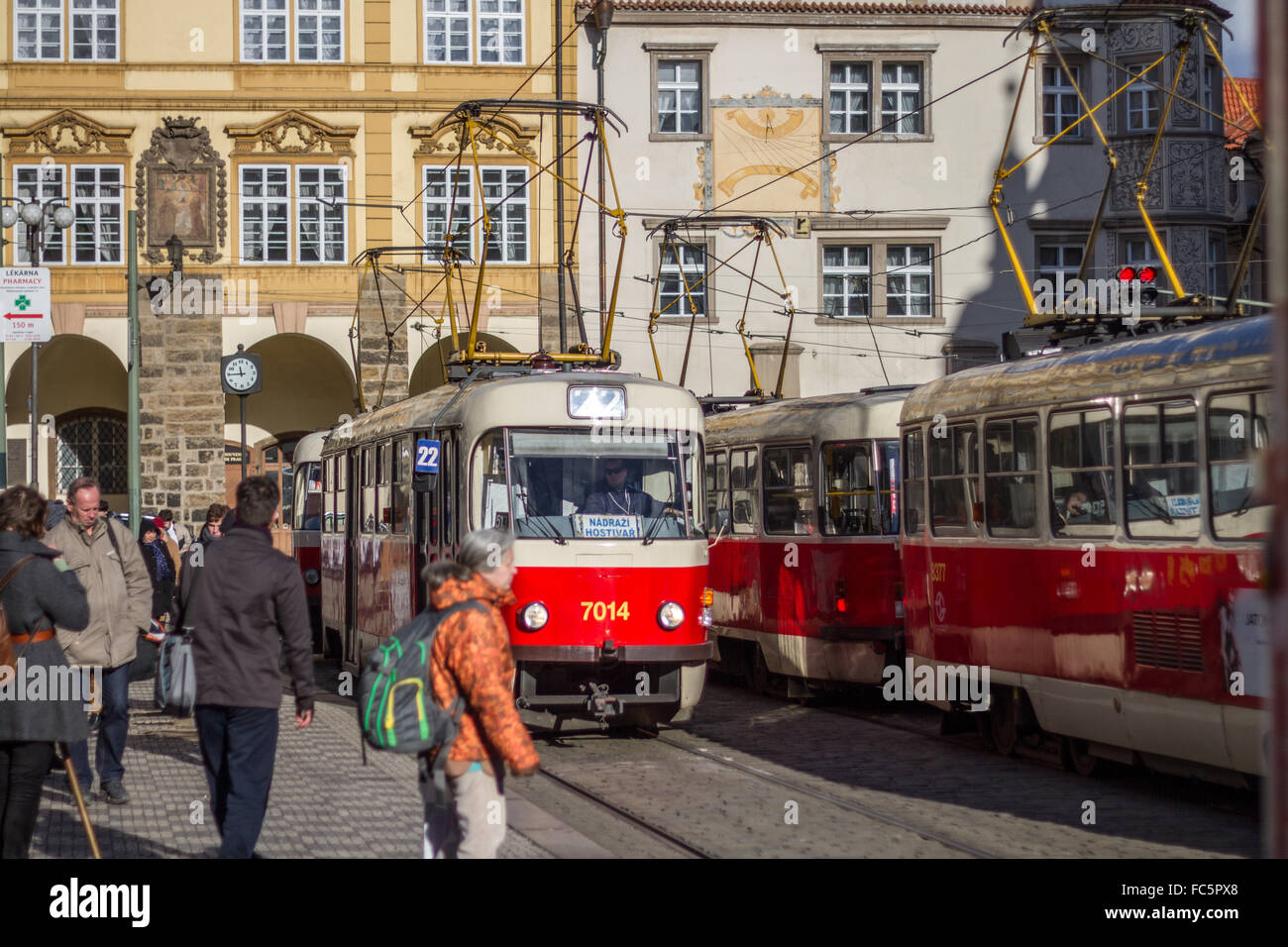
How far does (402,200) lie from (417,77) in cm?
248

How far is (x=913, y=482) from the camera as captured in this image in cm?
1529

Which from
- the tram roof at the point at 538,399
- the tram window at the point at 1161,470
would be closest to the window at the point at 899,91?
the tram roof at the point at 538,399

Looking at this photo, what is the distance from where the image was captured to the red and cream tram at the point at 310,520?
24609 millimetres

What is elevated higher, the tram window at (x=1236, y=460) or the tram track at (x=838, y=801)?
the tram window at (x=1236, y=460)

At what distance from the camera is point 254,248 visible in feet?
117

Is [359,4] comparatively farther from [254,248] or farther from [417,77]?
[254,248]

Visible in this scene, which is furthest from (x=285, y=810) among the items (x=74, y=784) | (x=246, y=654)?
(x=246, y=654)

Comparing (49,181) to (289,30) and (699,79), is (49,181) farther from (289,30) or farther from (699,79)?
(699,79)

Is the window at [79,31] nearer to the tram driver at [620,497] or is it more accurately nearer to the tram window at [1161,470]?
the tram driver at [620,497]

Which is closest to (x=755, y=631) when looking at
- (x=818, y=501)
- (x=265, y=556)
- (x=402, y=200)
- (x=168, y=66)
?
(x=818, y=501)

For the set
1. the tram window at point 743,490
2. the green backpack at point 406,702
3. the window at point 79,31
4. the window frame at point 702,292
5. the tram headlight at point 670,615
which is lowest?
the tram headlight at point 670,615

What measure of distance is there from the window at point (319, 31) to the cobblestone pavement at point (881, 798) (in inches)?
931

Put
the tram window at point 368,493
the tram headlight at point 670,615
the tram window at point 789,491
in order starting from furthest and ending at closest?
the tram window at point 368,493 → the tram window at point 789,491 → the tram headlight at point 670,615

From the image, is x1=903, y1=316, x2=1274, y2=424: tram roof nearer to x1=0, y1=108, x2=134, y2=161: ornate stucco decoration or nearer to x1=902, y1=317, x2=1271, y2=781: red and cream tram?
x1=902, y1=317, x2=1271, y2=781: red and cream tram
